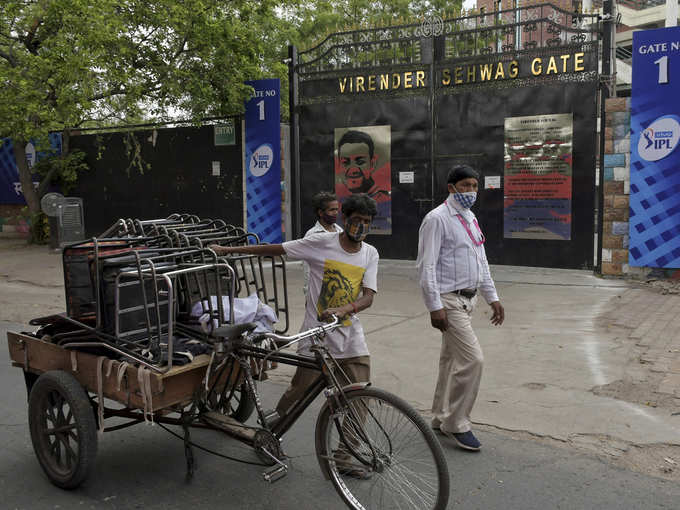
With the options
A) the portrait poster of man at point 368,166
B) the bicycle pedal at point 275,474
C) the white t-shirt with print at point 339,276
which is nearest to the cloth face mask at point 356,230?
the white t-shirt with print at point 339,276

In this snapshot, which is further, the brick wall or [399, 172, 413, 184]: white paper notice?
[399, 172, 413, 184]: white paper notice

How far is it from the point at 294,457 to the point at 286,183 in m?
9.77

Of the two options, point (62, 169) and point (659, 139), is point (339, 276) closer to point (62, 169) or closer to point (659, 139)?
point (659, 139)

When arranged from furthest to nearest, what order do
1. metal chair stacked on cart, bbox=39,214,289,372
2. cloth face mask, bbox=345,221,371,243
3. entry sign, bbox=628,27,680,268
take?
entry sign, bbox=628,27,680,268, cloth face mask, bbox=345,221,371,243, metal chair stacked on cart, bbox=39,214,289,372

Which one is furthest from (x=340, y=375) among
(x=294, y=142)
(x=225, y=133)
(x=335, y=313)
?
(x=225, y=133)

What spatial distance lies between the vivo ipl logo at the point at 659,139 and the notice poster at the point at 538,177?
1183mm

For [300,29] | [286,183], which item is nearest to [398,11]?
[300,29]

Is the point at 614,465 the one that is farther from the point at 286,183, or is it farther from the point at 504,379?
the point at 286,183

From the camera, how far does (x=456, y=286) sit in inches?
181

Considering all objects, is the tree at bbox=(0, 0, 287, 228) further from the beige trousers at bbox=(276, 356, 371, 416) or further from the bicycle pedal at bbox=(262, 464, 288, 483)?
the bicycle pedal at bbox=(262, 464, 288, 483)

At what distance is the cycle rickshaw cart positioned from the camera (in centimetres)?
346

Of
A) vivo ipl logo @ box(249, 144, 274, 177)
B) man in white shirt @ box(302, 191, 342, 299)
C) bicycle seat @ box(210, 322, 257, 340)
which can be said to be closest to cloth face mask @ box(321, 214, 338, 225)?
man in white shirt @ box(302, 191, 342, 299)

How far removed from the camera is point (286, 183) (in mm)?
13797

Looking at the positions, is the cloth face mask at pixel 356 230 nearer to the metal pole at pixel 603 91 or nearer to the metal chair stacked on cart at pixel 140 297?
the metal chair stacked on cart at pixel 140 297
